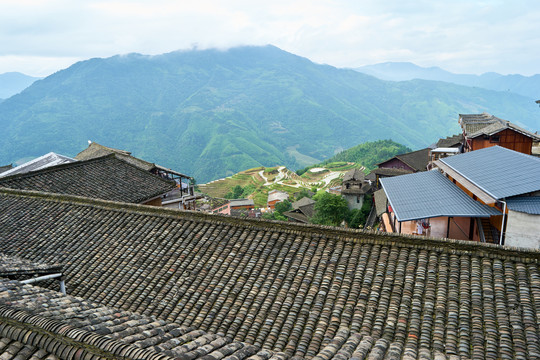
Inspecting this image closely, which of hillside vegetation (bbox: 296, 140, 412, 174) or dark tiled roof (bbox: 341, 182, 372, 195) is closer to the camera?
dark tiled roof (bbox: 341, 182, 372, 195)

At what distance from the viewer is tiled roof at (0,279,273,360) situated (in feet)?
11.9

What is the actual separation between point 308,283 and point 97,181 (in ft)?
42.1

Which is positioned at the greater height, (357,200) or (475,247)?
(475,247)

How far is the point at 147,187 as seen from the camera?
16.9 metres

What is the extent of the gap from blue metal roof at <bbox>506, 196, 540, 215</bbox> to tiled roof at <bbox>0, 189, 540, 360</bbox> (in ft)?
13.9

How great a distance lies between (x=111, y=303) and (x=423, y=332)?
6175mm

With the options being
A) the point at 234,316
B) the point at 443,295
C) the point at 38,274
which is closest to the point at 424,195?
the point at 443,295

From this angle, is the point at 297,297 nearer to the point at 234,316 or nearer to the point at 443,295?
the point at 234,316

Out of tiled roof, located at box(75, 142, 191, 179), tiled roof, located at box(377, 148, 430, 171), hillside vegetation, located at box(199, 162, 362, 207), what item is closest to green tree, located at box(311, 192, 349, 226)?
tiled roof, located at box(377, 148, 430, 171)

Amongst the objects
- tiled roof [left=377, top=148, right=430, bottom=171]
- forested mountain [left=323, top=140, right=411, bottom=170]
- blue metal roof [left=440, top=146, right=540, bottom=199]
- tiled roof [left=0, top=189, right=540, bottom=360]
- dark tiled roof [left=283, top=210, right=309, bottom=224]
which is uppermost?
blue metal roof [left=440, top=146, right=540, bottom=199]

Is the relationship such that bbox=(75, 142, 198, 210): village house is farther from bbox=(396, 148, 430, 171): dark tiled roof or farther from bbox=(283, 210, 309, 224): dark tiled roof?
bbox=(396, 148, 430, 171): dark tiled roof

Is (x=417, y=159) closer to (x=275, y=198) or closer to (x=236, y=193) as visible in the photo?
(x=275, y=198)

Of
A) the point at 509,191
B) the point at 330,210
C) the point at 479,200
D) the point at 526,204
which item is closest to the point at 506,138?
the point at 479,200

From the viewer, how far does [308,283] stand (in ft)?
23.5
